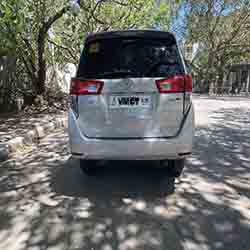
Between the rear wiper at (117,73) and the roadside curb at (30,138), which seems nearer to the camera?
the rear wiper at (117,73)

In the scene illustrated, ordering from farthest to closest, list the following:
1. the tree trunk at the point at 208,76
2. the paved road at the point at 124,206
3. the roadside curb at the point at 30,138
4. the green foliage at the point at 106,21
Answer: the tree trunk at the point at 208,76
the green foliage at the point at 106,21
the roadside curb at the point at 30,138
the paved road at the point at 124,206

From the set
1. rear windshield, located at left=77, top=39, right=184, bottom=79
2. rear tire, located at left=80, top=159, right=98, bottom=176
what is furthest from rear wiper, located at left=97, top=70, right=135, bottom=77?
rear tire, located at left=80, top=159, right=98, bottom=176

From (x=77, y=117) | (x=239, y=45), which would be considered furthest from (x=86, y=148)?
(x=239, y=45)

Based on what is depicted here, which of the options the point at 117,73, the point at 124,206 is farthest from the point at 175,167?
the point at 117,73

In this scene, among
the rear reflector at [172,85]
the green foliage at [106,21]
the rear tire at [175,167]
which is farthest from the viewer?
the green foliage at [106,21]

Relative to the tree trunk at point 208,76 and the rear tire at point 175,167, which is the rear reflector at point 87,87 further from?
the tree trunk at point 208,76

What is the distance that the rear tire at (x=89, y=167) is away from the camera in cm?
421

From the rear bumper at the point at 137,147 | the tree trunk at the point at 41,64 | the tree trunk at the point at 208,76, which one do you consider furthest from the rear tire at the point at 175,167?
the tree trunk at the point at 208,76

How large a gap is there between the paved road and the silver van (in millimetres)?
594

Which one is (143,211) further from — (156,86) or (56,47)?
(56,47)

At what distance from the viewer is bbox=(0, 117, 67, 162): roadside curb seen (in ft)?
17.6

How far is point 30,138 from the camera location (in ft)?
21.5

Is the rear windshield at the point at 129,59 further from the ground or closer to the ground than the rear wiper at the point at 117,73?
further from the ground

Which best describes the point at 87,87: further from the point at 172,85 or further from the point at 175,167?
the point at 175,167
